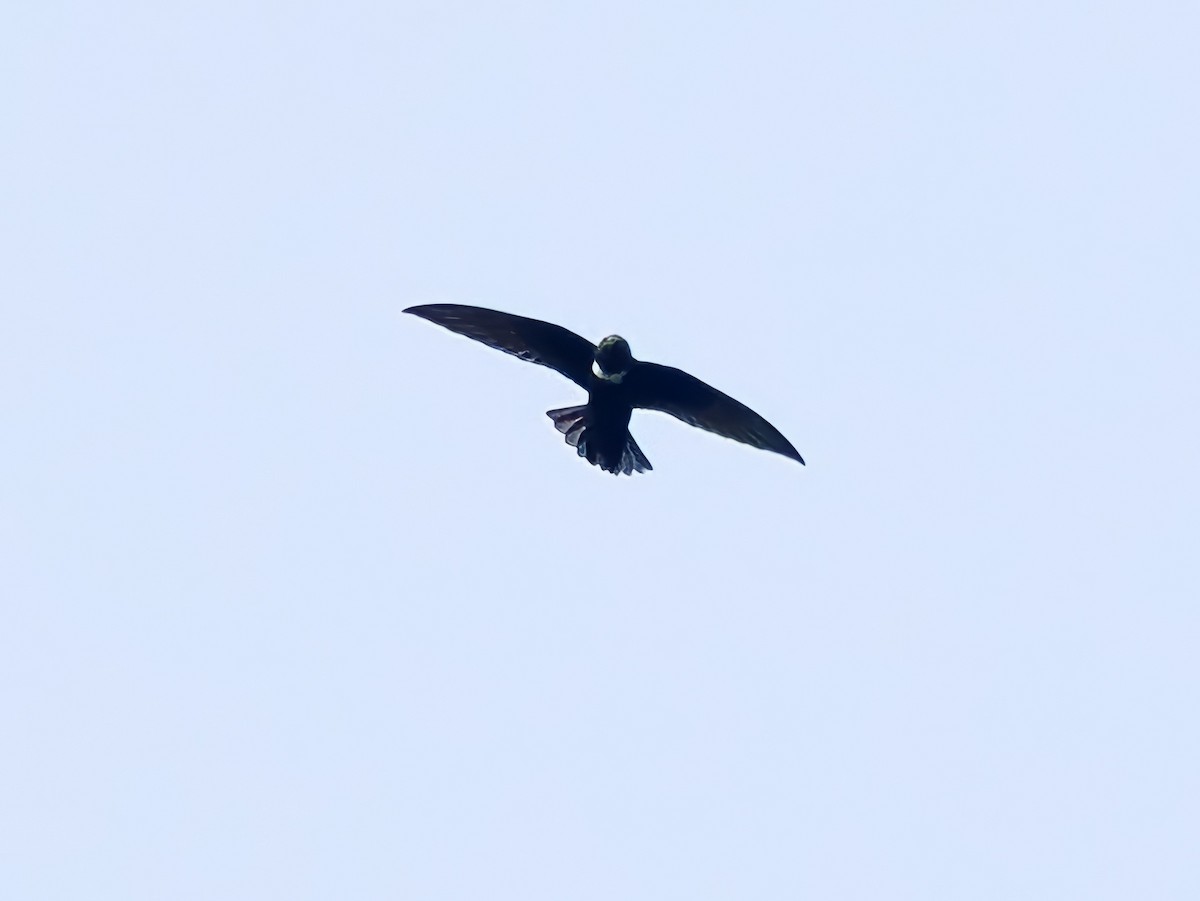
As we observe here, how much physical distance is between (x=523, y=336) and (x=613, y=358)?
3.95 ft

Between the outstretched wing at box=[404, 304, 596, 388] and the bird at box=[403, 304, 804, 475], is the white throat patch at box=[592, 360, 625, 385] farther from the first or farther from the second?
the outstretched wing at box=[404, 304, 596, 388]

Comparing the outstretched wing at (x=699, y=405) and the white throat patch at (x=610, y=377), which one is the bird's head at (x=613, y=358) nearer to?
the white throat patch at (x=610, y=377)

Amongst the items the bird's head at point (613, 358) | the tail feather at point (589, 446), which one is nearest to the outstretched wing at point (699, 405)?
the bird's head at point (613, 358)

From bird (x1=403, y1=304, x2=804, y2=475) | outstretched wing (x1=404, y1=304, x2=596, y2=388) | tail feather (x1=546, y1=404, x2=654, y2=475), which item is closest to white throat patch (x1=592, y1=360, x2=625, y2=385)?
bird (x1=403, y1=304, x2=804, y2=475)

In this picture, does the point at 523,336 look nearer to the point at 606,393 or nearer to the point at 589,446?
the point at 606,393

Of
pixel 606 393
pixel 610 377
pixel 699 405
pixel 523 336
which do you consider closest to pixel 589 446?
pixel 606 393

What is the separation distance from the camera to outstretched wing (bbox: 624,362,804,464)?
66.6ft

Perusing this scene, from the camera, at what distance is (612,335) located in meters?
19.9

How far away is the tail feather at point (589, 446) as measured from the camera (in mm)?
20797

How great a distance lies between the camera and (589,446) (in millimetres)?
20781

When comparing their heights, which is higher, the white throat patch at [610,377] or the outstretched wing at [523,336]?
the outstretched wing at [523,336]

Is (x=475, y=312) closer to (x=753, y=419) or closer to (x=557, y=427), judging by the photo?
(x=557, y=427)

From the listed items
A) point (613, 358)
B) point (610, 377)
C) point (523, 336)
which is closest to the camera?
point (613, 358)

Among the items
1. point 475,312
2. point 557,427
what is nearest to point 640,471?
point 557,427
